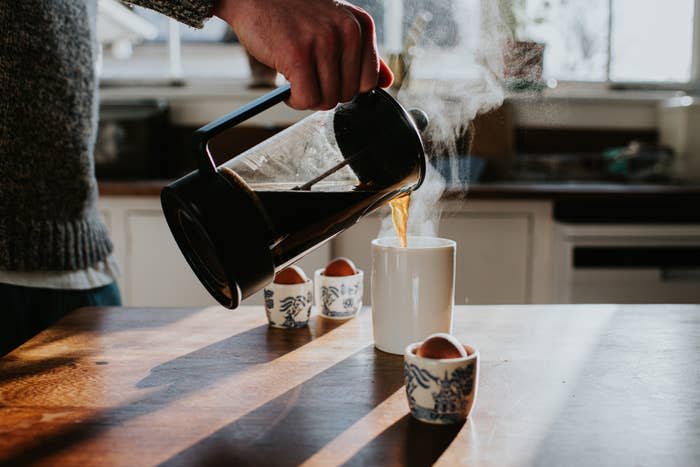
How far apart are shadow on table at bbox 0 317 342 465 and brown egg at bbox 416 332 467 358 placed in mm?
257

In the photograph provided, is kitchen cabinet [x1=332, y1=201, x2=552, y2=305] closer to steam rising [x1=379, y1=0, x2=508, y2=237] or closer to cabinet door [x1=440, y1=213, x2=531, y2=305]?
cabinet door [x1=440, y1=213, x2=531, y2=305]

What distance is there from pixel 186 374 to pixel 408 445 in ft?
1.08

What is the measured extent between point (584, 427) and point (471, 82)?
0.88 m

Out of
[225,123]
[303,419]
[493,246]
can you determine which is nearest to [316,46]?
[225,123]

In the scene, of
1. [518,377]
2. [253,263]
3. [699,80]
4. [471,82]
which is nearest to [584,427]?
[518,377]

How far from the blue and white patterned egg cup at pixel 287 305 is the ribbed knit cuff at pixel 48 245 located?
1.28ft

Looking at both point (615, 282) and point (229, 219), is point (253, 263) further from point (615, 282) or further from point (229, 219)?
point (615, 282)

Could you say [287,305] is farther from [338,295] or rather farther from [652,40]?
[652,40]

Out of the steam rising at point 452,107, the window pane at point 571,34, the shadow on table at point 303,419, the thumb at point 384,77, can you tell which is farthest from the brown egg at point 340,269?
the window pane at point 571,34

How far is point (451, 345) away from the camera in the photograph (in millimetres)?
733

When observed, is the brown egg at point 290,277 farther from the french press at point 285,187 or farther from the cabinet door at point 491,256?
the cabinet door at point 491,256

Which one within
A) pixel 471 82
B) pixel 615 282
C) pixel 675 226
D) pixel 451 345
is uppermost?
pixel 471 82

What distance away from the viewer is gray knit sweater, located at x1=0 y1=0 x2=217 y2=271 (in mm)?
1093

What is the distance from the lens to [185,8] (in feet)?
2.60
